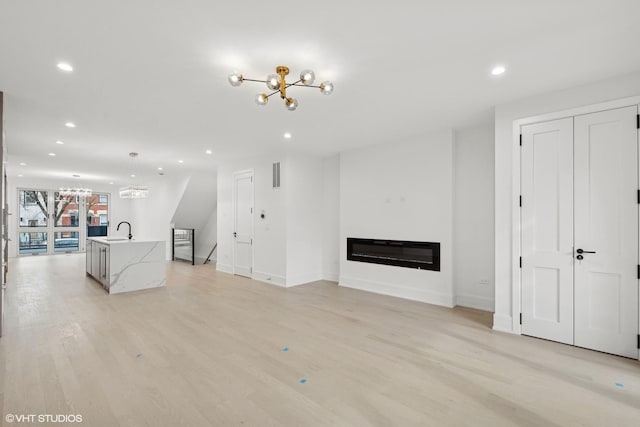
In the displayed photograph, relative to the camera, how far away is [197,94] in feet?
11.3

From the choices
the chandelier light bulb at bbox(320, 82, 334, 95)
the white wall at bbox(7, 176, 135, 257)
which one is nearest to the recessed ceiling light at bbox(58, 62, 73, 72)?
the chandelier light bulb at bbox(320, 82, 334, 95)

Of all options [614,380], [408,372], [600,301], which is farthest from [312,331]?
[600,301]

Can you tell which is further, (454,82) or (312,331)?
(312,331)

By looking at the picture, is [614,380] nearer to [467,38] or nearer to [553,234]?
[553,234]

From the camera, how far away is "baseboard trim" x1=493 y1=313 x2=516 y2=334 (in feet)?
12.0

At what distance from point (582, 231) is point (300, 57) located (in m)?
3.47

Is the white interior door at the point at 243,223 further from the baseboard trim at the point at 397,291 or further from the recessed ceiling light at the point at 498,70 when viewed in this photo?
the recessed ceiling light at the point at 498,70

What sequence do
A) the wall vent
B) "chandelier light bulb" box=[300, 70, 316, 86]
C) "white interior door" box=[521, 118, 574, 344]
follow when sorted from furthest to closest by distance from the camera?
the wall vent → "white interior door" box=[521, 118, 574, 344] → "chandelier light bulb" box=[300, 70, 316, 86]

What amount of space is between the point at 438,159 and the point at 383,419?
401 cm

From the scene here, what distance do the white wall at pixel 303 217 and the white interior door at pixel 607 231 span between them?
4.55 metres

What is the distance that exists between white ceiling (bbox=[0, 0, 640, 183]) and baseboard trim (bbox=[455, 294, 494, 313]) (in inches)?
108

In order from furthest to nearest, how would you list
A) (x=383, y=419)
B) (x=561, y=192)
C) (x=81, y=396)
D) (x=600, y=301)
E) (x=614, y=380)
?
1. (x=561, y=192)
2. (x=600, y=301)
3. (x=614, y=380)
4. (x=81, y=396)
5. (x=383, y=419)

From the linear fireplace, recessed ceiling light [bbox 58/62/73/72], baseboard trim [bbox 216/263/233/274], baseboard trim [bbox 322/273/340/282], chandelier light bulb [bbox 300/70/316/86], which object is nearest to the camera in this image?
chandelier light bulb [bbox 300/70/316/86]

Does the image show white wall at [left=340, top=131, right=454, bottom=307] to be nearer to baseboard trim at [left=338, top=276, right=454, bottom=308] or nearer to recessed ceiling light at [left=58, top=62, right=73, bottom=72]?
baseboard trim at [left=338, top=276, right=454, bottom=308]
